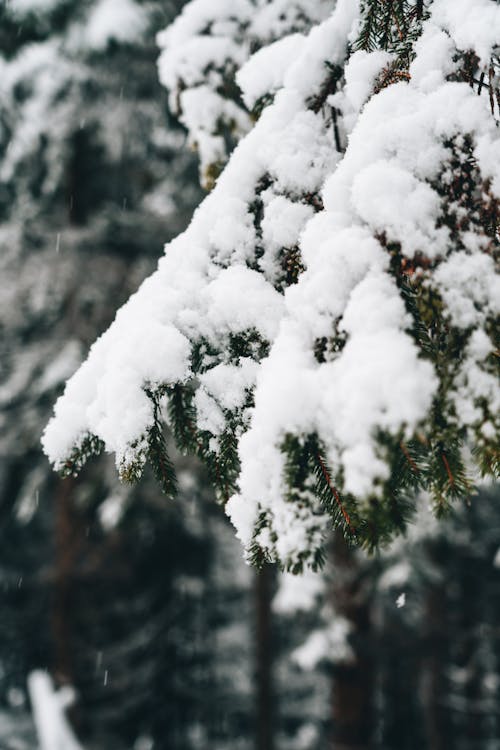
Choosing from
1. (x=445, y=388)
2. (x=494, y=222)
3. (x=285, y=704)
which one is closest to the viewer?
(x=445, y=388)

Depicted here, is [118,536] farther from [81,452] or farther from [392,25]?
[392,25]

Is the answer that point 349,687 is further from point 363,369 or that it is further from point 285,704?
point 363,369

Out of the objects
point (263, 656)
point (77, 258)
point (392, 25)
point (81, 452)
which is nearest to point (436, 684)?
point (263, 656)

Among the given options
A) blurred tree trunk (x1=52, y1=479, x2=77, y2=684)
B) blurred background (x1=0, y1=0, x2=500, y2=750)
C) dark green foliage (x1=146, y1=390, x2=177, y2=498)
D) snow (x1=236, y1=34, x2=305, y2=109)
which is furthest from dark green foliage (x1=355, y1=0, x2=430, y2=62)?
blurred tree trunk (x1=52, y1=479, x2=77, y2=684)

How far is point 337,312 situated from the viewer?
1124 mm

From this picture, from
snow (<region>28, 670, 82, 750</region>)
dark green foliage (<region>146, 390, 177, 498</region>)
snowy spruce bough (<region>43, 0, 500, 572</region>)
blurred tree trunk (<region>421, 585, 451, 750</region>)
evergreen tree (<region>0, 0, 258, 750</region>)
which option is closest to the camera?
snowy spruce bough (<region>43, 0, 500, 572</region>)

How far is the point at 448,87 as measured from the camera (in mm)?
1234

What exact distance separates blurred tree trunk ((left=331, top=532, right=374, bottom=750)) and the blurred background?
23 mm

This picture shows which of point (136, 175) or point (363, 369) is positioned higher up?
point (136, 175)

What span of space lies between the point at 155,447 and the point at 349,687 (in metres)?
6.80

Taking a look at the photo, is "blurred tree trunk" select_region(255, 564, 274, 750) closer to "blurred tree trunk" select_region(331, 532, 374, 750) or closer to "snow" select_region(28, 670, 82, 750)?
"blurred tree trunk" select_region(331, 532, 374, 750)

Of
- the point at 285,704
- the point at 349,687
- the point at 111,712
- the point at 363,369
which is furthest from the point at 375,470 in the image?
the point at 285,704

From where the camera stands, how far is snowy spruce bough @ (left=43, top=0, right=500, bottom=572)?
0.99 m

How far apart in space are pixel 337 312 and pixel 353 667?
6.95 meters
